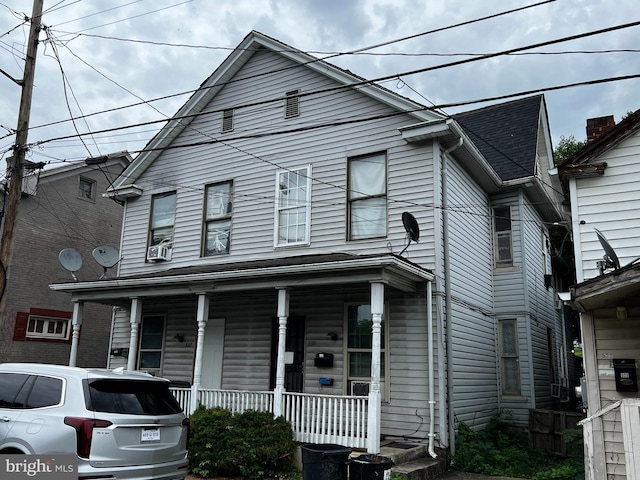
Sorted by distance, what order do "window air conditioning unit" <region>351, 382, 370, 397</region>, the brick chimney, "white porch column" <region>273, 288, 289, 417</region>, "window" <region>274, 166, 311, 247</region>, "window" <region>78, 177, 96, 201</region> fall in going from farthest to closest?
"window" <region>78, 177, 96, 201</region> → "window" <region>274, 166, 311, 247</region> → the brick chimney → "window air conditioning unit" <region>351, 382, 370, 397</region> → "white porch column" <region>273, 288, 289, 417</region>

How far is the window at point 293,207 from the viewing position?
12.5 meters

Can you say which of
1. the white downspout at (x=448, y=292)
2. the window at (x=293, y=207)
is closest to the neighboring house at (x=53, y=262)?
the window at (x=293, y=207)

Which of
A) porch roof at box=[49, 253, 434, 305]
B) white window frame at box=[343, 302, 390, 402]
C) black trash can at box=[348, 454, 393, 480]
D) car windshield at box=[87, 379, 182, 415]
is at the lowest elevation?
black trash can at box=[348, 454, 393, 480]

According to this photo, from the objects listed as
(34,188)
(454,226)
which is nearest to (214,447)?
(454,226)

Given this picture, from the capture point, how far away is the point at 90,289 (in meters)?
13.3

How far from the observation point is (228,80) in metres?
14.5

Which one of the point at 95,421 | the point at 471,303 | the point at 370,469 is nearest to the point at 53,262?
the point at 471,303

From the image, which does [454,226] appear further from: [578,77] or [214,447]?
[214,447]

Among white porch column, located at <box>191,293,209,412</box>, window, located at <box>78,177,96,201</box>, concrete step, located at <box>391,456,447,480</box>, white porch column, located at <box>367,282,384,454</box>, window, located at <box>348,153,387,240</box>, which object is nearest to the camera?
concrete step, located at <box>391,456,447,480</box>

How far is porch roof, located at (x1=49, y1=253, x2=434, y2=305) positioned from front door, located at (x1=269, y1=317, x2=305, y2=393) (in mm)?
1748

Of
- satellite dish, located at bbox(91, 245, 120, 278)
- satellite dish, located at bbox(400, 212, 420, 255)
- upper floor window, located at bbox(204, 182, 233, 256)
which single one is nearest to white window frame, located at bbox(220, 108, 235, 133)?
upper floor window, located at bbox(204, 182, 233, 256)

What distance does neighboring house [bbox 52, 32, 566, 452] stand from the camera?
10.4m

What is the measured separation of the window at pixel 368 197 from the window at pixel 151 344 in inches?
238

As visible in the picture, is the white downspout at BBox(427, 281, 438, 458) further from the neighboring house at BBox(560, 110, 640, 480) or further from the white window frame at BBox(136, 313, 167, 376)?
the white window frame at BBox(136, 313, 167, 376)
